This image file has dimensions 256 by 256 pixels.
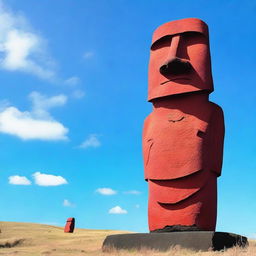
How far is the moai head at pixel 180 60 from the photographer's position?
461 inches

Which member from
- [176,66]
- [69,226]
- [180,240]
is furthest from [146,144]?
[69,226]

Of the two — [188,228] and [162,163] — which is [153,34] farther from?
[188,228]

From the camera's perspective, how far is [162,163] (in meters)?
11.3

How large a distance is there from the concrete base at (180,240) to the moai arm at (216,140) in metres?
2.14

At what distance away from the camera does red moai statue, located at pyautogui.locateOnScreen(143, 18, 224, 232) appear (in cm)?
1079

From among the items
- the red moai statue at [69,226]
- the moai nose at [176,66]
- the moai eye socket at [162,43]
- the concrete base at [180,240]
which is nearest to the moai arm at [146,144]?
the moai nose at [176,66]

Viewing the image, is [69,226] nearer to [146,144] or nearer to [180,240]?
[146,144]

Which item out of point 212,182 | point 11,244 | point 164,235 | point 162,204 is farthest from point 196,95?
point 11,244

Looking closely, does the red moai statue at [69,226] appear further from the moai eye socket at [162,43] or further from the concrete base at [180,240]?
the moai eye socket at [162,43]

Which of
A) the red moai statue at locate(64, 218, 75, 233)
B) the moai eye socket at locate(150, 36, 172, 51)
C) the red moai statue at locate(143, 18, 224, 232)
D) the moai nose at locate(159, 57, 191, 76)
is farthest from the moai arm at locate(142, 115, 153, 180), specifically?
the red moai statue at locate(64, 218, 75, 233)

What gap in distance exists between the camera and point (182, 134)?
11.3 metres

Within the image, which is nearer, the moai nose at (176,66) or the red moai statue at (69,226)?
the moai nose at (176,66)

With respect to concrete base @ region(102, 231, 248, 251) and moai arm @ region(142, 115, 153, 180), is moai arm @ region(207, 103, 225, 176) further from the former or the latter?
concrete base @ region(102, 231, 248, 251)

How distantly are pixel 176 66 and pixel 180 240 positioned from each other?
545 cm
